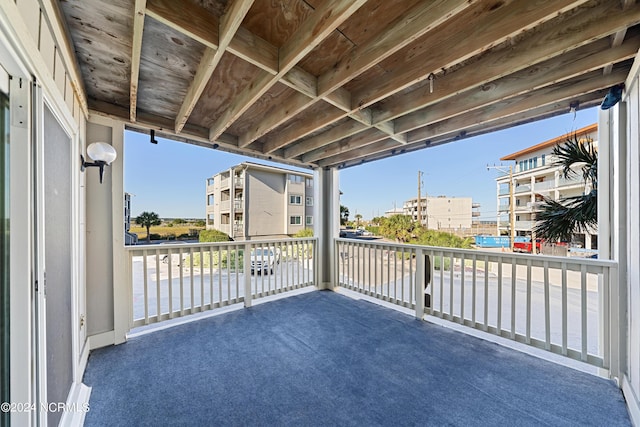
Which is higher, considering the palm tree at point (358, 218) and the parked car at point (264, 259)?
the palm tree at point (358, 218)

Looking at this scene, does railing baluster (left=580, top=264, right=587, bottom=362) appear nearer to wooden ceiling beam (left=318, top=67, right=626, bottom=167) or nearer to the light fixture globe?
wooden ceiling beam (left=318, top=67, right=626, bottom=167)

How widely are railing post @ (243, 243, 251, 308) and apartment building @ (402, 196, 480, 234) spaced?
2.32m

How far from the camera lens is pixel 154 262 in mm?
2791

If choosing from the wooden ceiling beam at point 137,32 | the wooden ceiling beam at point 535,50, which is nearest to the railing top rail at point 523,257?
the wooden ceiling beam at point 535,50

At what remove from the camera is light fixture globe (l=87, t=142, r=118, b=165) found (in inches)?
78.1

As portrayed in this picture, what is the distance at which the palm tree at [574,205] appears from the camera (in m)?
2.07

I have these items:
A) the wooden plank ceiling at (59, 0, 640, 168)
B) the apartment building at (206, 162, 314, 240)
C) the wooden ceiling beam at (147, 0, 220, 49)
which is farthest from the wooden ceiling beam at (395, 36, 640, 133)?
the apartment building at (206, 162, 314, 240)

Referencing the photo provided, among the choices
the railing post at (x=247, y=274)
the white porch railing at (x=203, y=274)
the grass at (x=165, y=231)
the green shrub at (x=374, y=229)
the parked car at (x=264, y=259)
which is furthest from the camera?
the green shrub at (x=374, y=229)

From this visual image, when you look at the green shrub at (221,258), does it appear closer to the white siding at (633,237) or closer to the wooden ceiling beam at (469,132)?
the wooden ceiling beam at (469,132)

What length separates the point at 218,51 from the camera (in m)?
1.42

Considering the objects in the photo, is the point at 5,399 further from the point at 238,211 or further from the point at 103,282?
the point at 238,211

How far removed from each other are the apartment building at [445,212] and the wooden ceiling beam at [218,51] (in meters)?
2.90

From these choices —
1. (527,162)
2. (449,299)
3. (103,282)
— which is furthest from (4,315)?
(527,162)

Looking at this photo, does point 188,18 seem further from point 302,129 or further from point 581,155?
point 581,155
